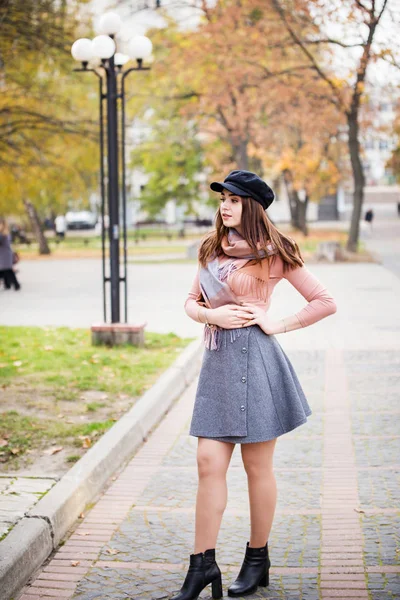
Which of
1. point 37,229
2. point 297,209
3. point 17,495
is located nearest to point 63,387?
point 17,495

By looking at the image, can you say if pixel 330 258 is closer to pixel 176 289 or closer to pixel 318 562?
pixel 176 289

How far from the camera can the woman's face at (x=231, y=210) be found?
4.30 metres

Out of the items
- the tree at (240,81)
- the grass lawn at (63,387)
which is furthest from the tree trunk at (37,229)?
the grass lawn at (63,387)

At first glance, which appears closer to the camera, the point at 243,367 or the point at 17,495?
the point at 243,367

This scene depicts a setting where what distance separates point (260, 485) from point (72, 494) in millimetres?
1589

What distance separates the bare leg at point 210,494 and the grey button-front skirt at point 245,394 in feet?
0.23

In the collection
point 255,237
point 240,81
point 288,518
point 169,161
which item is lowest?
point 288,518

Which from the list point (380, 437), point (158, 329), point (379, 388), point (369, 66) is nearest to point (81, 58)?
point (158, 329)

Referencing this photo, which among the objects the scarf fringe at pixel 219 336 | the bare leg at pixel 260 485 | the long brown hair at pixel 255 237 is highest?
the long brown hair at pixel 255 237

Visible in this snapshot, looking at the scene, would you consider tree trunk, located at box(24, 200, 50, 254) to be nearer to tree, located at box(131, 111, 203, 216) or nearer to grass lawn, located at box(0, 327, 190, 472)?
tree, located at box(131, 111, 203, 216)

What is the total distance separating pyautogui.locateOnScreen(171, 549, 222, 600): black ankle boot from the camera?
4203 mm

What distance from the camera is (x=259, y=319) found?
4277 millimetres

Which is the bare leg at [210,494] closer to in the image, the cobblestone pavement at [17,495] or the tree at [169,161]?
the cobblestone pavement at [17,495]

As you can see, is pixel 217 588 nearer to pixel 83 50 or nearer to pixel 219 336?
pixel 219 336
